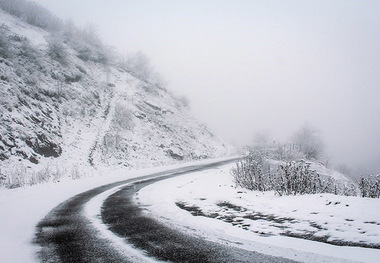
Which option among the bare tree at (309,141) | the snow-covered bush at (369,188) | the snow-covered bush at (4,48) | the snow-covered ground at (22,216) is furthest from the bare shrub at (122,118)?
the snow-covered bush at (369,188)

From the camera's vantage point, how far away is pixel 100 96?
2686 centimetres

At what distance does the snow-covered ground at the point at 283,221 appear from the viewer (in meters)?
3.16

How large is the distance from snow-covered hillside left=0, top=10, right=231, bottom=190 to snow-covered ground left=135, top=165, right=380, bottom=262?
8.83 metres

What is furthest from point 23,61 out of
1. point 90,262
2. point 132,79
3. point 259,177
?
point 90,262

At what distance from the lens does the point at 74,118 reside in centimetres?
2128

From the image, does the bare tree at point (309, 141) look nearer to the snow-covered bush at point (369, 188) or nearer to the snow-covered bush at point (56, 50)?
the snow-covered bush at point (369, 188)

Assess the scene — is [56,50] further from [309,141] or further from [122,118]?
[309,141]

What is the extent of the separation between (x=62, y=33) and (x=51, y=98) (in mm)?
13803

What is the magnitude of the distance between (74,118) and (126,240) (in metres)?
19.8

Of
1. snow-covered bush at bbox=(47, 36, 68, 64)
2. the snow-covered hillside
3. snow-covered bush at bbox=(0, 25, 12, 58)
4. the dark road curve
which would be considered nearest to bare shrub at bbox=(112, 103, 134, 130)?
the snow-covered hillside

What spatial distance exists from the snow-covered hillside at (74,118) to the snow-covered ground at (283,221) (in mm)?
8827

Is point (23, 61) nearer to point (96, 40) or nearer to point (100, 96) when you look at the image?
point (100, 96)

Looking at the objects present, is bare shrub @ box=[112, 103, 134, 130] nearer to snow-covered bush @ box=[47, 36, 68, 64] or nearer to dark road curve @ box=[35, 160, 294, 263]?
snow-covered bush @ box=[47, 36, 68, 64]

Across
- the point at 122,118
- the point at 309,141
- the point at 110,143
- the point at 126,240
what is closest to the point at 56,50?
the point at 122,118
